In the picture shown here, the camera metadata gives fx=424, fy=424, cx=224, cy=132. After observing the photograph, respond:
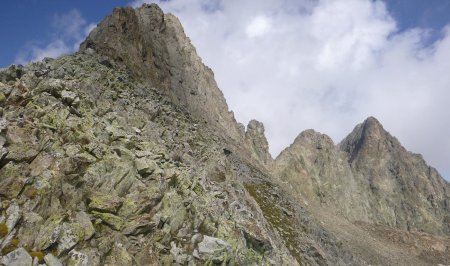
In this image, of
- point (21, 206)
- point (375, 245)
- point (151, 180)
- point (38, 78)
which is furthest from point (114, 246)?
point (375, 245)

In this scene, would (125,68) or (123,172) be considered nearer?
(123,172)

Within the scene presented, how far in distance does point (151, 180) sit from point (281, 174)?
165 metres

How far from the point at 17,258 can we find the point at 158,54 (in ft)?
216

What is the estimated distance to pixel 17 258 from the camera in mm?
15609

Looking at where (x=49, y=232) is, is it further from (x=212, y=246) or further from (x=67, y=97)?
(x=67, y=97)

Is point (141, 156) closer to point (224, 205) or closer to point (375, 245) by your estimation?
point (224, 205)

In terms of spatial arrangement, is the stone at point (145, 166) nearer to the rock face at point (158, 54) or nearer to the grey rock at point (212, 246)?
the grey rock at point (212, 246)

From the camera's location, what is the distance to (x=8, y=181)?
17.8 metres

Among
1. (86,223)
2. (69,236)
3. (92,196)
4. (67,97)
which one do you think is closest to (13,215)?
(69,236)

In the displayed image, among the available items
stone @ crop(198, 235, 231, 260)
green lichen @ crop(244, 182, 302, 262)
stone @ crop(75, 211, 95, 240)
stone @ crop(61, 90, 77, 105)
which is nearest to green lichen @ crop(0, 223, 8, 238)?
stone @ crop(75, 211, 95, 240)

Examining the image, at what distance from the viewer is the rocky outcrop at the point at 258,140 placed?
165250mm

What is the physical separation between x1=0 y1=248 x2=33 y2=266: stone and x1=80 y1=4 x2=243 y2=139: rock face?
44.8 metres

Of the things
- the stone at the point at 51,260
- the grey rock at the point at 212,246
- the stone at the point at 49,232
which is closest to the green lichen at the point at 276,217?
the grey rock at the point at 212,246

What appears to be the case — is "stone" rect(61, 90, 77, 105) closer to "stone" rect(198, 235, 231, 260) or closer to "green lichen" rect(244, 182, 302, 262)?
"stone" rect(198, 235, 231, 260)
